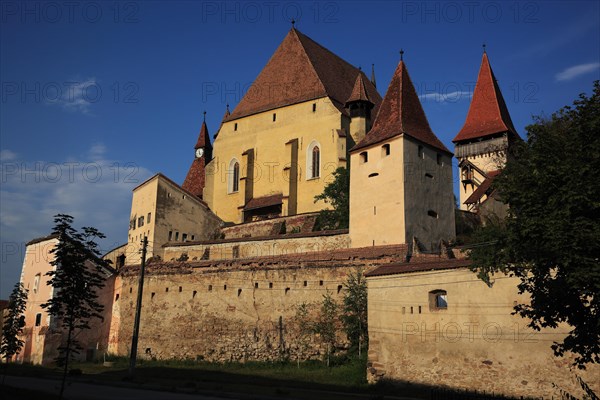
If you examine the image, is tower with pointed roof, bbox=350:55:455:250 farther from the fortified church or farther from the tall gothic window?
the tall gothic window

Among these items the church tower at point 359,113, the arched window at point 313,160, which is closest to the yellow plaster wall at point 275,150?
the arched window at point 313,160

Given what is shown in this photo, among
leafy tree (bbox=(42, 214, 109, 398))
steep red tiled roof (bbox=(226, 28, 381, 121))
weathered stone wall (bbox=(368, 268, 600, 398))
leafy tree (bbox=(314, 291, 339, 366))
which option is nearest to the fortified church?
weathered stone wall (bbox=(368, 268, 600, 398))

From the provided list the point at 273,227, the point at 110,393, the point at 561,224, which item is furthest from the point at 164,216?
the point at 561,224

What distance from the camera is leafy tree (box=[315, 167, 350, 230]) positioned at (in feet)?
132

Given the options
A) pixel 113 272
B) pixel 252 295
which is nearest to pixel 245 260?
pixel 252 295

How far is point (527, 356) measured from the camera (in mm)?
20453

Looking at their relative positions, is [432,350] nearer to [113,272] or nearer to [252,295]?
[252,295]

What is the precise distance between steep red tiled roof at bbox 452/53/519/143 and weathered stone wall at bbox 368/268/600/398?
40.7 meters

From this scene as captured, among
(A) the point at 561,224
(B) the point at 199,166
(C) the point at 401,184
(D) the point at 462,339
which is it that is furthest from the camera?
(B) the point at 199,166

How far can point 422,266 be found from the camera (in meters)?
24.1

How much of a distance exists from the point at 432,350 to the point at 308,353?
8214 millimetres

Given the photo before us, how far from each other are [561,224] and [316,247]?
21.8m

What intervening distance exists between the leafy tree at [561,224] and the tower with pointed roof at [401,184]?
1508cm

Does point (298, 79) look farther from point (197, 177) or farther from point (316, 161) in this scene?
point (197, 177)
